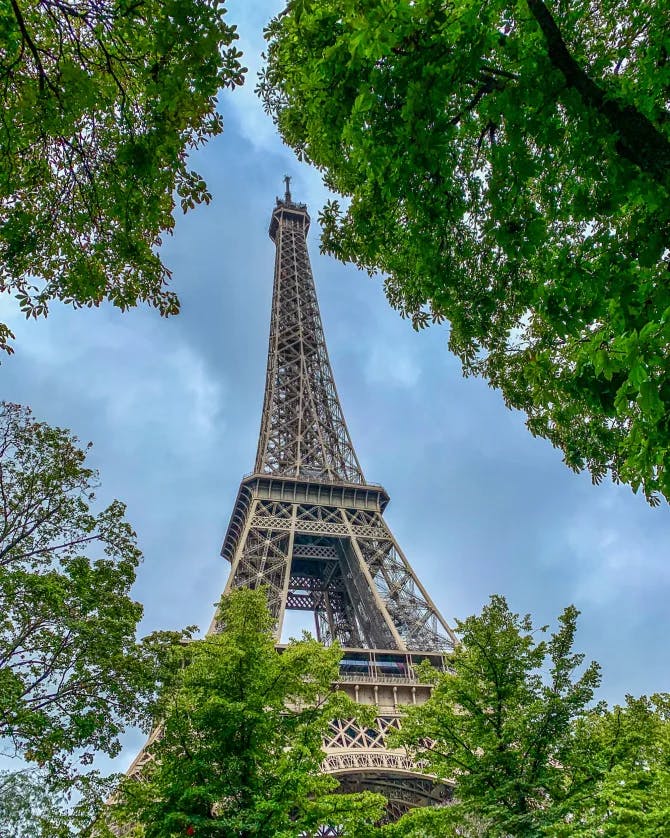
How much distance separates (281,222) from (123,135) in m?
60.3

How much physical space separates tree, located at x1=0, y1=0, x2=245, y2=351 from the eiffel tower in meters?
17.8

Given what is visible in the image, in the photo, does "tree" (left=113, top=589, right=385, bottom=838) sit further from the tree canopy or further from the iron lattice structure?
the iron lattice structure

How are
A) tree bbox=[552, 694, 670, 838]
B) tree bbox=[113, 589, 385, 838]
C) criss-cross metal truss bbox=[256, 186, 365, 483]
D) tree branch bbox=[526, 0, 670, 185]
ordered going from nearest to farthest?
tree branch bbox=[526, 0, 670, 185]
tree bbox=[552, 694, 670, 838]
tree bbox=[113, 589, 385, 838]
criss-cross metal truss bbox=[256, 186, 365, 483]

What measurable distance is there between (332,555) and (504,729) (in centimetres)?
2658

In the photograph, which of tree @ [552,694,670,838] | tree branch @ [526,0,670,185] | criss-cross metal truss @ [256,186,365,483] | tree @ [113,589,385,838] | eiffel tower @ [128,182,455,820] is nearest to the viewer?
tree branch @ [526,0,670,185]

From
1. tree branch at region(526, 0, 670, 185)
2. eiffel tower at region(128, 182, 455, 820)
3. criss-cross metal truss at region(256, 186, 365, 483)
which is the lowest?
tree branch at region(526, 0, 670, 185)

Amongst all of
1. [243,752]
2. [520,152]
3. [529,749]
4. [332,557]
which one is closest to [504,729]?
[529,749]

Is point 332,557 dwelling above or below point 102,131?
above

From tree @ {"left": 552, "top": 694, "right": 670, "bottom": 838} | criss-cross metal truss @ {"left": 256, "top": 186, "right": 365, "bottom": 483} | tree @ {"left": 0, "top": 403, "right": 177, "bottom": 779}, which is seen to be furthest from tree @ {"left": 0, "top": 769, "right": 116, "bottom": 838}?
criss-cross metal truss @ {"left": 256, "top": 186, "right": 365, "bottom": 483}

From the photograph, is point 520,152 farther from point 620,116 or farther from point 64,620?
point 64,620

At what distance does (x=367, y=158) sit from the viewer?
579 cm

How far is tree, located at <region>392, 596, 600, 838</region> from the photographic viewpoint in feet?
40.2

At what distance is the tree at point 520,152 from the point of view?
16.3 ft

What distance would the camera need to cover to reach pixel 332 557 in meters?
39.1
